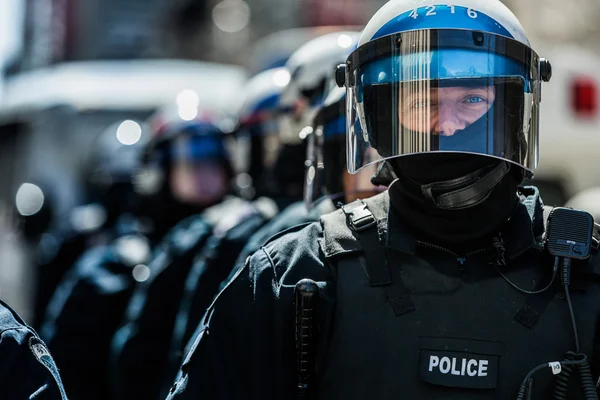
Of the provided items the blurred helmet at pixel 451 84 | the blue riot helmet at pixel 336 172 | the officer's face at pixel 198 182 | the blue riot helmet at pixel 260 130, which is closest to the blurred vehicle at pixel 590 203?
the blue riot helmet at pixel 260 130

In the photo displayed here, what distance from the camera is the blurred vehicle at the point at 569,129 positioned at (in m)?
7.96

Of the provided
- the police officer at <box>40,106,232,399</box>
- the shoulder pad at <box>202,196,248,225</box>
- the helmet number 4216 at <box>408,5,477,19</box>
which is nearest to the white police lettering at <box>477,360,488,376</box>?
the helmet number 4216 at <box>408,5,477,19</box>

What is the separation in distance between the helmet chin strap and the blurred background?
4.87 m

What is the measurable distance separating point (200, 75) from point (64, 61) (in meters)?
3.80

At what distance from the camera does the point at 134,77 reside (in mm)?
14352

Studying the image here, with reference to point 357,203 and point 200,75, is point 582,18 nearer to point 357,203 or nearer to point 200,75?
point 200,75

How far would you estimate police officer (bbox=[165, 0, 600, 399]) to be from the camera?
2.12 metres

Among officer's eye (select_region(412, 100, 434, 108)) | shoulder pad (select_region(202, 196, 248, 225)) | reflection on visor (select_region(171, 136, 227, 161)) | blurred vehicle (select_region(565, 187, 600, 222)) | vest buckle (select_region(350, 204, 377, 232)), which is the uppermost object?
officer's eye (select_region(412, 100, 434, 108))

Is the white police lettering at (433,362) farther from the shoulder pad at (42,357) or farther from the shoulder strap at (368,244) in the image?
the shoulder pad at (42,357)

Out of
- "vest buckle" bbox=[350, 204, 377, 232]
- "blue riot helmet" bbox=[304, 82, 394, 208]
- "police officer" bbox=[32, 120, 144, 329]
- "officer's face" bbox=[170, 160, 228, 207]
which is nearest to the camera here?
"vest buckle" bbox=[350, 204, 377, 232]

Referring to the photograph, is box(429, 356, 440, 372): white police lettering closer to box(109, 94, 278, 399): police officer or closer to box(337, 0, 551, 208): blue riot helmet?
box(337, 0, 551, 208): blue riot helmet

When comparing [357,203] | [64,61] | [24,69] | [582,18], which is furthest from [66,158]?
[357,203]

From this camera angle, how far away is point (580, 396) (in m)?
2.09

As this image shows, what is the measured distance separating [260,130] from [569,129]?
13.6 ft
